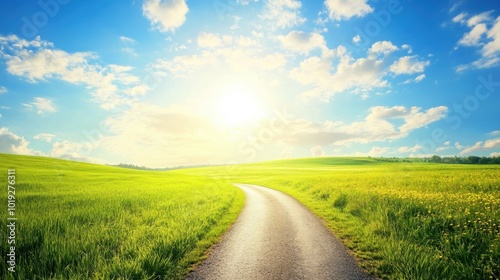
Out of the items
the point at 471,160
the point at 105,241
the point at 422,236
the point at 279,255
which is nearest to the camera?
the point at 279,255

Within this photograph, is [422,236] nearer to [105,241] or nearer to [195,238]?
[195,238]

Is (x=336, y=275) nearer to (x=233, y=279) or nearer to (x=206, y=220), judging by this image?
(x=233, y=279)

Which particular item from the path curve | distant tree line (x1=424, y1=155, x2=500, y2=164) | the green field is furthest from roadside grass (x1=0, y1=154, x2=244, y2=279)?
distant tree line (x1=424, y1=155, x2=500, y2=164)

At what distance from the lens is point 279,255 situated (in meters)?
8.27

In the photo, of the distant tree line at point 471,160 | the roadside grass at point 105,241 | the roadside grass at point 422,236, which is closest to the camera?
the roadside grass at point 105,241

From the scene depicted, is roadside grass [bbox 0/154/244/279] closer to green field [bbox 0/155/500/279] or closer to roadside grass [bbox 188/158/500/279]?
green field [bbox 0/155/500/279]

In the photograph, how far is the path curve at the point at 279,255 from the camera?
692cm

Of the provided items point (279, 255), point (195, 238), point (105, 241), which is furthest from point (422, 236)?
point (105, 241)

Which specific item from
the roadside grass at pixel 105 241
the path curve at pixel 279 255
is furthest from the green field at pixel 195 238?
the path curve at pixel 279 255

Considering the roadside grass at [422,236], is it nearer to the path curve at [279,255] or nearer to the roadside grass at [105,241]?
the path curve at [279,255]

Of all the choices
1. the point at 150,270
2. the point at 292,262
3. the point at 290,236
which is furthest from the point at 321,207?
the point at 150,270

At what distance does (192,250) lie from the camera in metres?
8.69

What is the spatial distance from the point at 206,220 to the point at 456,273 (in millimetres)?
9960

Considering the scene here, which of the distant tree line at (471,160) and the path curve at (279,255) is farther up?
the distant tree line at (471,160)
